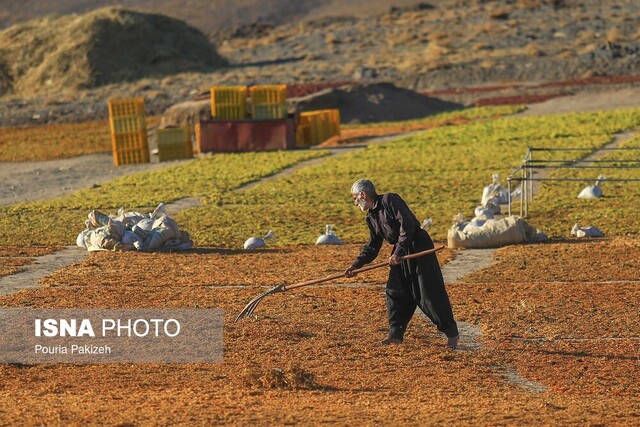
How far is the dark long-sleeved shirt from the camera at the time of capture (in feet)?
48.1

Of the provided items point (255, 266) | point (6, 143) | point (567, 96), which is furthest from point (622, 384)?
point (567, 96)

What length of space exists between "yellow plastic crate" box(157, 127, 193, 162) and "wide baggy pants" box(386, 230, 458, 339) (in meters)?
34.1

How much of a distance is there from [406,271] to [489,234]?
8786 mm

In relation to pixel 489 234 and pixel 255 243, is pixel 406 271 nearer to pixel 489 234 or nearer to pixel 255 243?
pixel 489 234

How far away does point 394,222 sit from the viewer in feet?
48.6

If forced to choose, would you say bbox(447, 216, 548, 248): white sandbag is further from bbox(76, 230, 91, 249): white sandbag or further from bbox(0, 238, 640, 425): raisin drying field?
bbox(76, 230, 91, 249): white sandbag

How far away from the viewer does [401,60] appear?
9162cm

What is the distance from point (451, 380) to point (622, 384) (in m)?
1.67

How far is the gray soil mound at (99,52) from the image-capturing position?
8556 centimetres

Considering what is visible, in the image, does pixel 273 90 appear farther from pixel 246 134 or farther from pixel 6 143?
pixel 6 143

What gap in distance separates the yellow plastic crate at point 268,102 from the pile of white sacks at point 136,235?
80.9 feet

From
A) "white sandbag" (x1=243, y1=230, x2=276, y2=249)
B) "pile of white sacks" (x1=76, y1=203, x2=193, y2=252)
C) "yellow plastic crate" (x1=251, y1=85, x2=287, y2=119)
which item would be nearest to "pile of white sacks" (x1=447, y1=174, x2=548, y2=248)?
"white sandbag" (x1=243, y1=230, x2=276, y2=249)

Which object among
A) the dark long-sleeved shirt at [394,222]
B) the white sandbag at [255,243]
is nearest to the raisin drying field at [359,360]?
the dark long-sleeved shirt at [394,222]

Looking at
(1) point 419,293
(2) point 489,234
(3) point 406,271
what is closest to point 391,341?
(1) point 419,293
